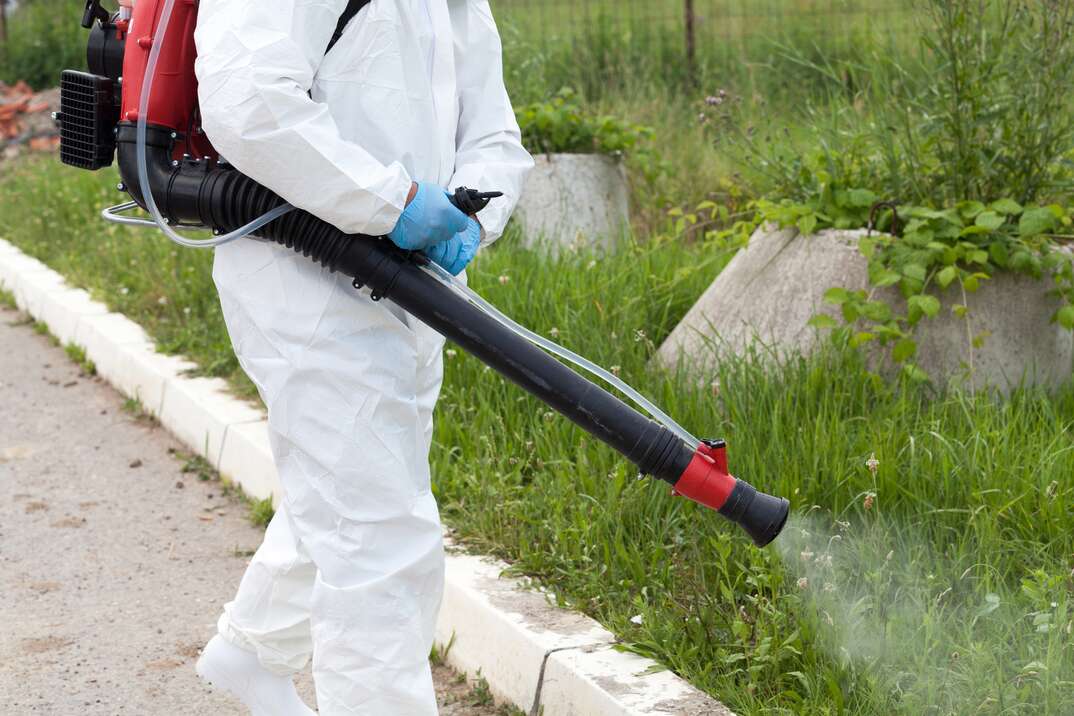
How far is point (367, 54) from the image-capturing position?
234 centimetres

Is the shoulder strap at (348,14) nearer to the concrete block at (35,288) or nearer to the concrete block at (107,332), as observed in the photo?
the concrete block at (107,332)

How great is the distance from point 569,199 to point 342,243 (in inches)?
153

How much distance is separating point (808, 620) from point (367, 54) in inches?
56.4

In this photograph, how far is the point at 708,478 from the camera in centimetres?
239

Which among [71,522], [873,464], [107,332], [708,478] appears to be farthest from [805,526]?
[107,332]

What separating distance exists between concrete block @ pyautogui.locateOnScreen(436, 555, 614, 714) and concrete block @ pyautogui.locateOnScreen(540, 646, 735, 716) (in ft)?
0.18

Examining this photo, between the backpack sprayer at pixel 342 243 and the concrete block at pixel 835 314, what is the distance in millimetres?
1553

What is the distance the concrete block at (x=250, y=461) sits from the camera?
14.2ft

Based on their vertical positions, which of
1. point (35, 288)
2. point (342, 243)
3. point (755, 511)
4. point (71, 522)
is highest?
point (342, 243)

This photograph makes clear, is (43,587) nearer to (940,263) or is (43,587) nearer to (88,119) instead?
(88,119)

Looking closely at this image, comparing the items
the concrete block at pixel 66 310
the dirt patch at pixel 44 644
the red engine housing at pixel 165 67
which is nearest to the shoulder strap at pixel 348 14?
the red engine housing at pixel 165 67

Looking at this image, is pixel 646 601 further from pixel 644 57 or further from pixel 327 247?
pixel 644 57

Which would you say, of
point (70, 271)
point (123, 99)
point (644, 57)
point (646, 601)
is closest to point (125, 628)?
point (646, 601)

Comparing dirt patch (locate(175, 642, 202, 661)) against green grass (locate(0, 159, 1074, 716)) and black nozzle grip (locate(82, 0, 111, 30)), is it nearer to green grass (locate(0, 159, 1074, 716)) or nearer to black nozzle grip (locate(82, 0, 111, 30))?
green grass (locate(0, 159, 1074, 716))
